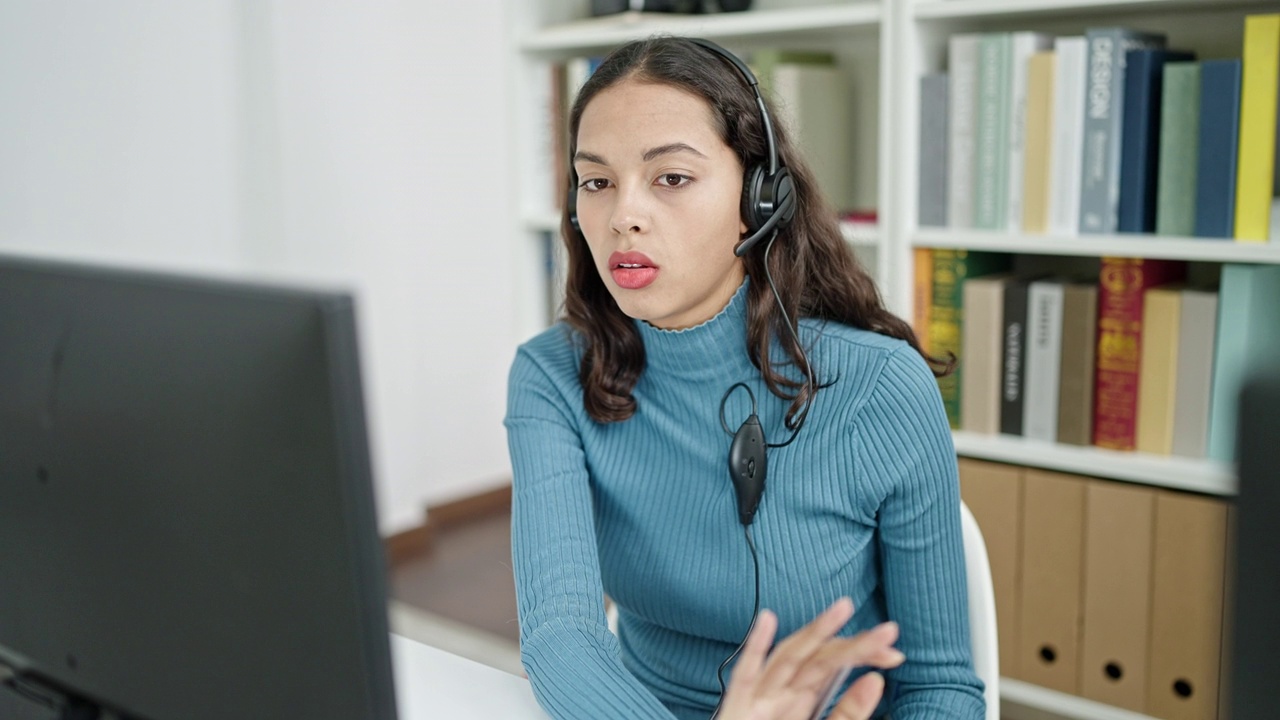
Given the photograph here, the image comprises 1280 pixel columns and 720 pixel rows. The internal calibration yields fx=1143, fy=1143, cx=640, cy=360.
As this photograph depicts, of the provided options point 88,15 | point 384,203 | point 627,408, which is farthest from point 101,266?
point 384,203

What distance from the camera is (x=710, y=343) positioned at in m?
1.20

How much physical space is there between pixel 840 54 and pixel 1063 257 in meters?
0.60

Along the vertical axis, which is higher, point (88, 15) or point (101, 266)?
point (88, 15)

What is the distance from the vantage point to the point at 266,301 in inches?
23.4

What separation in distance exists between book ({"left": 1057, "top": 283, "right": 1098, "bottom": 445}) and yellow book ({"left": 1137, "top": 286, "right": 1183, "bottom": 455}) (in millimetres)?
74

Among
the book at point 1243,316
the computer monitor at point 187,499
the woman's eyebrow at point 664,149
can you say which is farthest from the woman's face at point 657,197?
the book at point 1243,316

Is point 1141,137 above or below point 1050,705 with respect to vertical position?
above

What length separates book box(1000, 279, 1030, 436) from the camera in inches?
73.5

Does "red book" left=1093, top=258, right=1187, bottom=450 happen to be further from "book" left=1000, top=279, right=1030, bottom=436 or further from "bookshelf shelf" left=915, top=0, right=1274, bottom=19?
"bookshelf shelf" left=915, top=0, right=1274, bottom=19

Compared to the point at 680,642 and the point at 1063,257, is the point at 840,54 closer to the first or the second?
the point at 1063,257

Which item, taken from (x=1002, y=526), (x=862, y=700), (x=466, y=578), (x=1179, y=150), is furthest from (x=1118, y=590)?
(x=466, y=578)

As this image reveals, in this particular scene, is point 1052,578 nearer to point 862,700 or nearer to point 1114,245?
point 1114,245

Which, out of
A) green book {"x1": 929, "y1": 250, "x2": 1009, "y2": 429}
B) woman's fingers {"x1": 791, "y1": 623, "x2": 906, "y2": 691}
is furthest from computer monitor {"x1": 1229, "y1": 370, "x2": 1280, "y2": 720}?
green book {"x1": 929, "y1": 250, "x2": 1009, "y2": 429}

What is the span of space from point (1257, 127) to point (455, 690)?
4.38 feet
